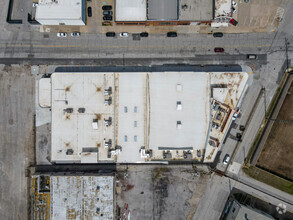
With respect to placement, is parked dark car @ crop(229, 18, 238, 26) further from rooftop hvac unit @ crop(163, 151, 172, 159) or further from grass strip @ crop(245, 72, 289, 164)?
rooftop hvac unit @ crop(163, 151, 172, 159)

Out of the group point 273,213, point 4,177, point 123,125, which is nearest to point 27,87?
point 4,177

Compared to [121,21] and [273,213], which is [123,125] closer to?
[121,21]

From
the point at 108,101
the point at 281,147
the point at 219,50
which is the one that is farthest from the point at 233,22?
the point at 108,101

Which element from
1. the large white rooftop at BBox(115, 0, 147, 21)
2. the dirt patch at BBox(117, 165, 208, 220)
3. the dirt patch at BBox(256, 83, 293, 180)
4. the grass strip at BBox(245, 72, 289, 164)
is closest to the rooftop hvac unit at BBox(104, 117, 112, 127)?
the dirt patch at BBox(117, 165, 208, 220)

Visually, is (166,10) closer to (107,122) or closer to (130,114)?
(130,114)

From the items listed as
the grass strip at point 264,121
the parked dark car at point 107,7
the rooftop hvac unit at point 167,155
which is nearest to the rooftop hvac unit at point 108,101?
the rooftop hvac unit at point 167,155

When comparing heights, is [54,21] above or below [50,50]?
above
